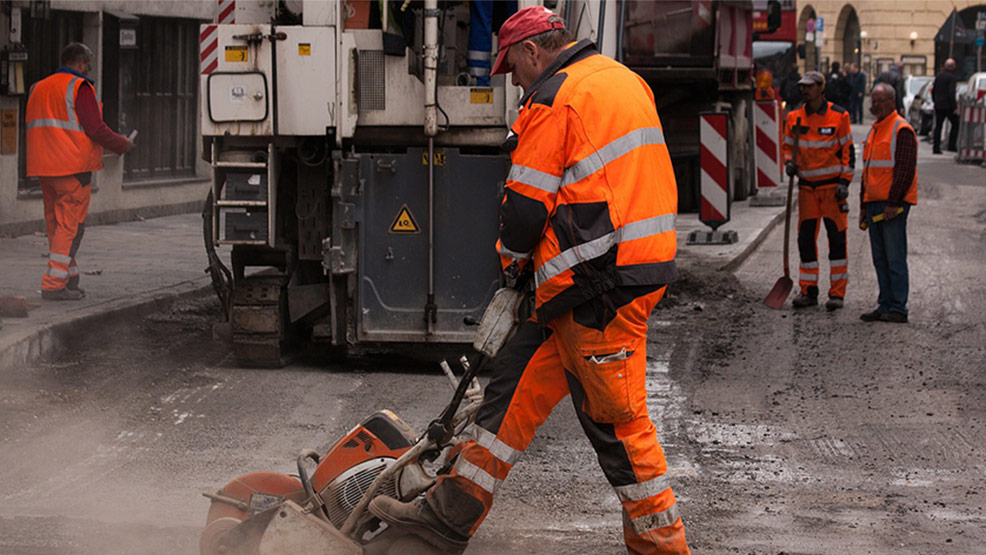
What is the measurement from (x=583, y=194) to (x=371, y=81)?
3911 mm

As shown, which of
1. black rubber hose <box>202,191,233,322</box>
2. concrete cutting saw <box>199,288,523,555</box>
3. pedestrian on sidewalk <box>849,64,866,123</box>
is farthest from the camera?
pedestrian on sidewalk <box>849,64,866,123</box>

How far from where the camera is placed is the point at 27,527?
5191 millimetres

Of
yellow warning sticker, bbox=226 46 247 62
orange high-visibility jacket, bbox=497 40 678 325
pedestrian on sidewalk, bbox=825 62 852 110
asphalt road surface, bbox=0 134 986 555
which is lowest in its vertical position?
asphalt road surface, bbox=0 134 986 555

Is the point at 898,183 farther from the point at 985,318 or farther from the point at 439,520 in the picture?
the point at 439,520

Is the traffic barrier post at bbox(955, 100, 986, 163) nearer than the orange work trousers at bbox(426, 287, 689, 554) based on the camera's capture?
No

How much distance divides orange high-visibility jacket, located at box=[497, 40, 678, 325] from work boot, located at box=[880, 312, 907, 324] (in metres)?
6.26

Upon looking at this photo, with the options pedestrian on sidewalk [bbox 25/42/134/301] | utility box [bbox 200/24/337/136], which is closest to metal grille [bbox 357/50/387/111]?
utility box [bbox 200/24/337/136]

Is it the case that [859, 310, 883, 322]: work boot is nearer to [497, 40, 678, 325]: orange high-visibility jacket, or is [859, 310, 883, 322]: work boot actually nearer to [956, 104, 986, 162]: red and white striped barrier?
[497, 40, 678, 325]: orange high-visibility jacket

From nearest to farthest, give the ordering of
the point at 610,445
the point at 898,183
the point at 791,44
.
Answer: the point at 610,445
the point at 898,183
the point at 791,44

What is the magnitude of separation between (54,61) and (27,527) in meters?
10.2

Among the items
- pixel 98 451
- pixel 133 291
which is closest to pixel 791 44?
pixel 133 291

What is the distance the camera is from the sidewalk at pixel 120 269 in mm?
8617

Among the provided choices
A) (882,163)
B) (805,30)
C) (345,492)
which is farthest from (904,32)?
(345,492)

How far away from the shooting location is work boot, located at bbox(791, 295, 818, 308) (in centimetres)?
1106
